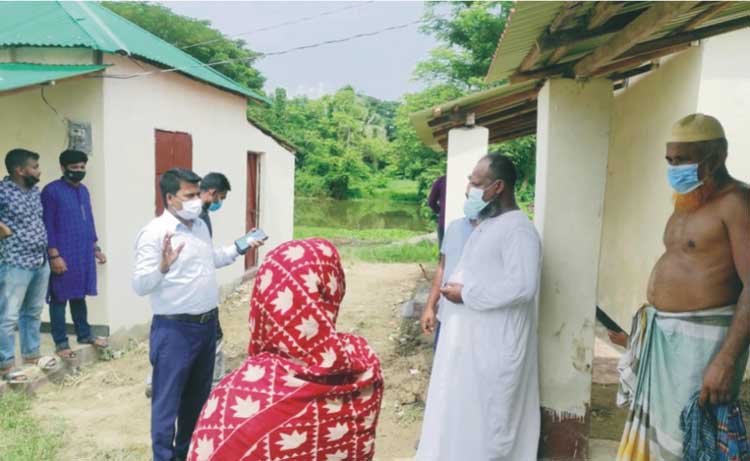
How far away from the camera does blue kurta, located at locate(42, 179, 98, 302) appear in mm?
5055

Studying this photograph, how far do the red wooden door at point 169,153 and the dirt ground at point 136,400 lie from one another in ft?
5.92

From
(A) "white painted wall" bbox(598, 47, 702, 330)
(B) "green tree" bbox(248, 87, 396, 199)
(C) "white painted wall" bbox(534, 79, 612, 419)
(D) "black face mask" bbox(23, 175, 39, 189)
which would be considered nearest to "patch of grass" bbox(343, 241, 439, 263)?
(A) "white painted wall" bbox(598, 47, 702, 330)

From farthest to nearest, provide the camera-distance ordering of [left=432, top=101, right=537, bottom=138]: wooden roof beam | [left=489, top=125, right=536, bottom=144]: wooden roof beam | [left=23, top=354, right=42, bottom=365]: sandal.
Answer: [left=489, top=125, right=536, bottom=144]: wooden roof beam
[left=432, top=101, right=537, bottom=138]: wooden roof beam
[left=23, top=354, right=42, bottom=365]: sandal

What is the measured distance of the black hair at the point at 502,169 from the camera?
301 centimetres

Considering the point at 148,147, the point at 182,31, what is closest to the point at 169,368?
the point at 148,147

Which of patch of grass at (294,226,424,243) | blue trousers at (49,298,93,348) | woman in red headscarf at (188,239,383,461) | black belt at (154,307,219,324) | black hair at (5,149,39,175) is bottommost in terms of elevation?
patch of grass at (294,226,424,243)

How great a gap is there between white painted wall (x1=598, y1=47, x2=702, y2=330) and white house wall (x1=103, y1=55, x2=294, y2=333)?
5.15 metres

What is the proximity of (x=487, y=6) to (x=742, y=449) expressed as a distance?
19835 mm

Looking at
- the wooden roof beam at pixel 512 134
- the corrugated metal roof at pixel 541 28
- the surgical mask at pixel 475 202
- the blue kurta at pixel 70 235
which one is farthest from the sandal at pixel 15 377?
the wooden roof beam at pixel 512 134

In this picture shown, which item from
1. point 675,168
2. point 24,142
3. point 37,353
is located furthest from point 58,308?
point 675,168

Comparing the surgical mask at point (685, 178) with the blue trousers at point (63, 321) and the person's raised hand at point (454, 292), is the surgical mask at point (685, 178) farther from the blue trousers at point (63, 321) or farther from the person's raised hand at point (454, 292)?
the blue trousers at point (63, 321)

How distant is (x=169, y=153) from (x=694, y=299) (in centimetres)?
619

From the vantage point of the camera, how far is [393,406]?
4.84 m

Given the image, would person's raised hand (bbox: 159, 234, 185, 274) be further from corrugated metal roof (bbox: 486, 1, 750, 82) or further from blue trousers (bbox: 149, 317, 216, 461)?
corrugated metal roof (bbox: 486, 1, 750, 82)
